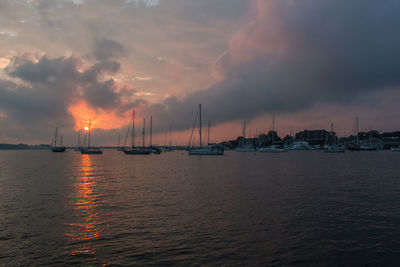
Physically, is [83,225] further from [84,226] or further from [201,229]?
[201,229]

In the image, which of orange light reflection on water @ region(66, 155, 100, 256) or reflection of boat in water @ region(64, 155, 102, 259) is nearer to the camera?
reflection of boat in water @ region(64, 155, 102, 259)

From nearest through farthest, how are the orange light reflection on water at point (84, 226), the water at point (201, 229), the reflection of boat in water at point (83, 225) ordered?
the water at point (201, 229) < the reflection of boat in water at point (83, 225) < the orange light reflection on water at point (84, 226)

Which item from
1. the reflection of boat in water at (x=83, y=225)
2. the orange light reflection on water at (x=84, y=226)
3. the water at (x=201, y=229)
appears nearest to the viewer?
the water at (x=201, y=229)

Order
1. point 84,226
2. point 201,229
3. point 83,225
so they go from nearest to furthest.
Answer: point 201,229
point 84,226
point 83,225

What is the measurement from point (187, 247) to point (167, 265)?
2.21 meters

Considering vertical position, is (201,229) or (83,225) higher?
(201,229)

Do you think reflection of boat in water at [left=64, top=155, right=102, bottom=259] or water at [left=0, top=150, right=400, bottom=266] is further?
reflection of boat in water at [left=64, top=155, right=102, bottom=259]

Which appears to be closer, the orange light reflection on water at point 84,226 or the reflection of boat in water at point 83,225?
the reflection of boat in water at point 83,225

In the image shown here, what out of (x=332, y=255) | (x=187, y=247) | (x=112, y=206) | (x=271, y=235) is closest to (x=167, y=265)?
(x=187, y=247)

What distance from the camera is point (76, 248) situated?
14.2m

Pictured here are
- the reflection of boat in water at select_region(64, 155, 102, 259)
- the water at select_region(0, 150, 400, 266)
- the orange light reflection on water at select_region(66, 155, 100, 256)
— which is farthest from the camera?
the orange light reflection on water at select_region(66, 155, 100, 256)

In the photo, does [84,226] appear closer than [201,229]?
No

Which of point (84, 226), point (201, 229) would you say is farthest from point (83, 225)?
point (201, 229)

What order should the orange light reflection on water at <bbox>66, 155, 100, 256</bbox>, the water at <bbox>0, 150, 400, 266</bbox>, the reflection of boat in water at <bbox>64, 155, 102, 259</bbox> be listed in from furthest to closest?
1. the orange light reflection on water at <bbox>66, 155, 100, 256</bbox>
2. the reflection of boat in water at <bbox>64, 155, 102, 259</bbox>
3. the water at <bbox>0, 150, 400, 266</bbox>
